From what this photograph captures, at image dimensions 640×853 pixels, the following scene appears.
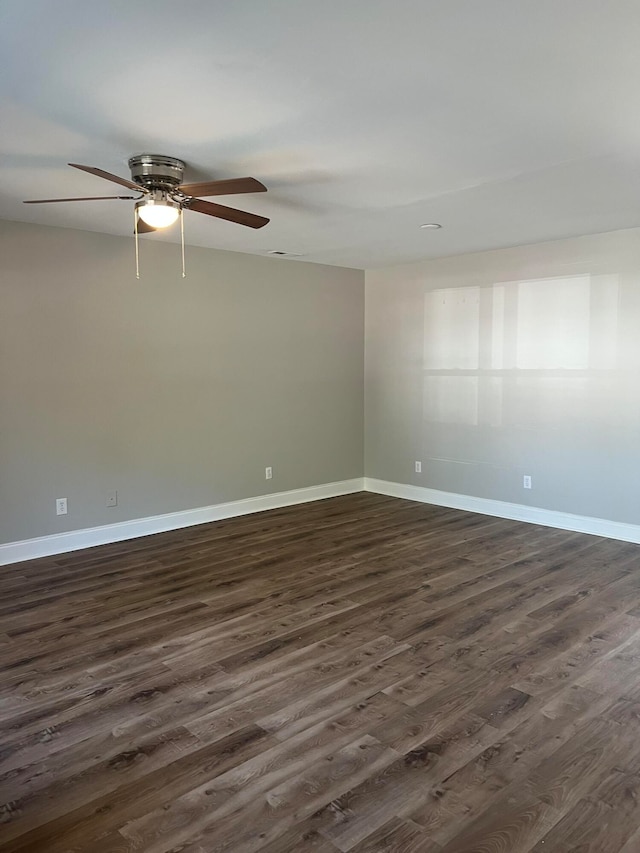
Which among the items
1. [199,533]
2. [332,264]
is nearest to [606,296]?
[332,264]

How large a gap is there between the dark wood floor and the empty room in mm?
16

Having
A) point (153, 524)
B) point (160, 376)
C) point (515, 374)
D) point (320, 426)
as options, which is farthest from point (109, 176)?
point (320, 426)

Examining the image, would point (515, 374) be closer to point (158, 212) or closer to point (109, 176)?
point (158, 212)

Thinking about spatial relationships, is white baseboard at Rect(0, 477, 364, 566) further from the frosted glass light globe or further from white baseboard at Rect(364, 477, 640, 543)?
the frosted glass light globe

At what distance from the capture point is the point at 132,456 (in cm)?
487

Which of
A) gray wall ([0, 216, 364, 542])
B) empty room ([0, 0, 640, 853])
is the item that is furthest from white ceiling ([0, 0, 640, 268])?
gray wall ([0, 216, 364, 542])

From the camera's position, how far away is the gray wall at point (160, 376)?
14.2 feet

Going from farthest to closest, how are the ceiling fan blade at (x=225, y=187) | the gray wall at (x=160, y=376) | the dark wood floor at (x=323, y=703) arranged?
the gray wall at (x=160, y=376) < the ceiling fan blade at (x=225, y=187) < the dark wood floor at (x=323, y=703)

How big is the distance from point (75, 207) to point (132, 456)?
1.96 metres

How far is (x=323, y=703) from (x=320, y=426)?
3.90m

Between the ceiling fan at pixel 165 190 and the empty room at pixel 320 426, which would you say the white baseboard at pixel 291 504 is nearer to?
the empty room at pixel 320 426

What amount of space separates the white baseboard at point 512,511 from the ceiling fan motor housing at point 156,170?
13.1ft

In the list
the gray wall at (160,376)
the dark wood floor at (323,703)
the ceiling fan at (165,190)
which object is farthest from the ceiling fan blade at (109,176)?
the dark wood floor at (323,703)

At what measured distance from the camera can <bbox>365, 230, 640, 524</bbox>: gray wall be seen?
15.4ft
